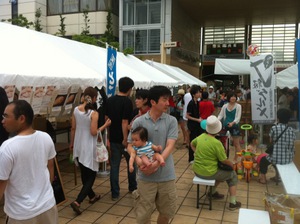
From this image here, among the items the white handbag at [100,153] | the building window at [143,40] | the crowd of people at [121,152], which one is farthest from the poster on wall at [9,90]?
the building window at [143,40]

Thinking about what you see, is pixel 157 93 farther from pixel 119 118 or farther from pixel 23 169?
pixel 119 118

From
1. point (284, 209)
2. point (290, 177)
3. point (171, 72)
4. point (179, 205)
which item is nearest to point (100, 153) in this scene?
point (179, 205)

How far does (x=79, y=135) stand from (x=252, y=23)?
2997 cm

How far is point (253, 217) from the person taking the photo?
9.59 feet

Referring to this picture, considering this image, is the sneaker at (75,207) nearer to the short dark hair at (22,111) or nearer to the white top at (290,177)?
the short dark hair at (22,111)

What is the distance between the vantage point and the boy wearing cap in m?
3.98

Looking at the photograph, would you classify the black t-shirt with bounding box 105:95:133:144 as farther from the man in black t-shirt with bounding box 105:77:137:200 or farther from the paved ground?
the paved ground

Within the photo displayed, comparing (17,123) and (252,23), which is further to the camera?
(252,23)

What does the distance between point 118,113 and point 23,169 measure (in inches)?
90.9

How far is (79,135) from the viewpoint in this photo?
405 cm

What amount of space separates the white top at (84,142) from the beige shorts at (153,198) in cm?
139

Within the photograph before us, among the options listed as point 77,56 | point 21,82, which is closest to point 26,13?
point 77,56

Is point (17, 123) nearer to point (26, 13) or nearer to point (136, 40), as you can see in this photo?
point (136, 40)

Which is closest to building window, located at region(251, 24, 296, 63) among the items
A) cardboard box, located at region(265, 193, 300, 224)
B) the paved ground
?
the paved ground
